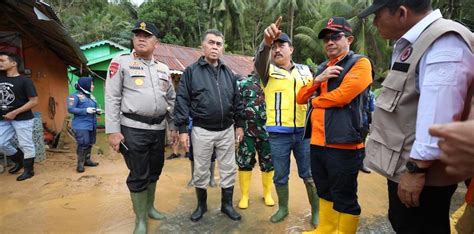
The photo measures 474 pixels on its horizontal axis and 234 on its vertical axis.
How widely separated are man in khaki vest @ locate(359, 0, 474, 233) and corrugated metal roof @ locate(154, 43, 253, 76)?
25.6ft

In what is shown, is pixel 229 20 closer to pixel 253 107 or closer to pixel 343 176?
pixel 253 107

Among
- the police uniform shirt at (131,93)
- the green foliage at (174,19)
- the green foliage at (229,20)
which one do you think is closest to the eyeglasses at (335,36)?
the police uniform shirt at (131,93)

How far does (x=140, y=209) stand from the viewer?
9.67 ft

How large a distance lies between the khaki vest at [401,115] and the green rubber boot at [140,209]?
2193 mm

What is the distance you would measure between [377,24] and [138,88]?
7.01 feet

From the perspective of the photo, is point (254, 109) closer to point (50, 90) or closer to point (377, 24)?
point (377, 24)

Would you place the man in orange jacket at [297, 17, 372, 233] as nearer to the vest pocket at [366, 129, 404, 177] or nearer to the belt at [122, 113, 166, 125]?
the vest pocket at [366, 129, 404, 177]

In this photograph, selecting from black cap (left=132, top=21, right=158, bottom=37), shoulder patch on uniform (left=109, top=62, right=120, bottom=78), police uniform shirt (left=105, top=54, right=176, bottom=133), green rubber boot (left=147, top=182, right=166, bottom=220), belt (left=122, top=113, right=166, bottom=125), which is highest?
black cap (left=132, top=21, right=158, bottom=37)

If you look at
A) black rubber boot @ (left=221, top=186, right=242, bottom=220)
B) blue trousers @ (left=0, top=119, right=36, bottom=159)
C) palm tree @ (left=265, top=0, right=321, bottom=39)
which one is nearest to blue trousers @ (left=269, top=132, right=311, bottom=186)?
black rubber boot @ (left=221, top=186, right=242, bottom=220)

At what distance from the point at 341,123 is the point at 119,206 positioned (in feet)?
9.37

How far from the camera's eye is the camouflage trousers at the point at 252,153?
356 cm

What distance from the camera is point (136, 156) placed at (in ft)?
9.40

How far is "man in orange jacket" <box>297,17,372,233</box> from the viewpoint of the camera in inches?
90.5

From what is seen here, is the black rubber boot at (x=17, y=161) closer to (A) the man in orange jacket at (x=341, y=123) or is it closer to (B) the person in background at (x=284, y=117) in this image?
(B) the person in background at (x=284, y=117)
